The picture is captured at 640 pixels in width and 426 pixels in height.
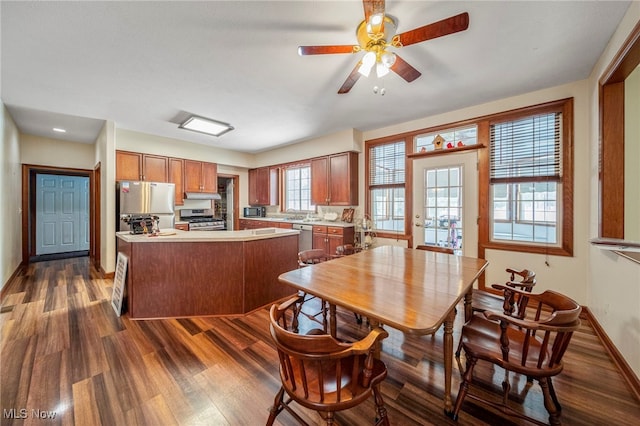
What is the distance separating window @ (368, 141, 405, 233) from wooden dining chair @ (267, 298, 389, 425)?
3250 millimetres

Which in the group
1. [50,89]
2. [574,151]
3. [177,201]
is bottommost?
[177,201]

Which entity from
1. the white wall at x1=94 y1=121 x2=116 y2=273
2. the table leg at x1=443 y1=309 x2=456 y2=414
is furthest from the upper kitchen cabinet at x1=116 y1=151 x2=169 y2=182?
the table leg at x1=443 y1=309 x2=456 y2=414

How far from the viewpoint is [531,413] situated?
1464 millimetres

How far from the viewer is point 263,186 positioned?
6406mm

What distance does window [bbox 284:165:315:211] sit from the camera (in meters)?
5.58

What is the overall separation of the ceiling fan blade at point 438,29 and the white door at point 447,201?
7.70ft

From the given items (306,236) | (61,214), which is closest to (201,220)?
(306,236)

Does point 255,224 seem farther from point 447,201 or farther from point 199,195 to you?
point 447,201

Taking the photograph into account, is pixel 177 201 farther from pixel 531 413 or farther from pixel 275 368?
pixel 531 413

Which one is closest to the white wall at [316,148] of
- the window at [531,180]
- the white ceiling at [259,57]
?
the white ceiling at [259,57]

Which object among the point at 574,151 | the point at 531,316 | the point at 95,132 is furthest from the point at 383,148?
the point at 95,132

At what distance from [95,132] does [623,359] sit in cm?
742

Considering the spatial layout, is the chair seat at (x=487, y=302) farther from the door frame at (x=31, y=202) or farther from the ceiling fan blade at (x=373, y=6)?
the door frame at (x=31, y=202)

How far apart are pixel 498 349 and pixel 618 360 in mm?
1392
